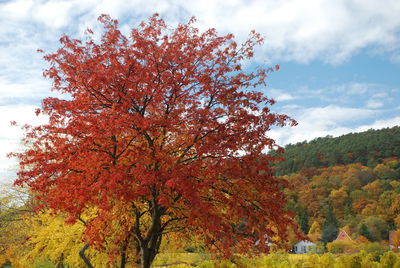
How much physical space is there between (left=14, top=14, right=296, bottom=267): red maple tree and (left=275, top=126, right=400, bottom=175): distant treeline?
220 feet

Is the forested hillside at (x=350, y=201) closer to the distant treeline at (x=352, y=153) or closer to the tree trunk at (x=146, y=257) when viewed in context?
the distant treeline at (x=352, y=153)

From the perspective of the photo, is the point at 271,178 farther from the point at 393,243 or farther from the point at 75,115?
the point at 393,243

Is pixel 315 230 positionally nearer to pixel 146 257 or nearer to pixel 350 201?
pixel 350 201

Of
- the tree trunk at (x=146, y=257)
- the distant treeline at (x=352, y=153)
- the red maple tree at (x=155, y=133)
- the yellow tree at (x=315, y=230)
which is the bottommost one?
the yellow tree at (x=315, y=230)

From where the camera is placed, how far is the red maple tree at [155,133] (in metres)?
8.09

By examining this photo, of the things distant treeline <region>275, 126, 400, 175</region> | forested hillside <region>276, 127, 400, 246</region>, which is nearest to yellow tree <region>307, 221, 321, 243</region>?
forested hillside <region>276, 127, 400, 246</region>

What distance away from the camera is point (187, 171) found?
7.53m

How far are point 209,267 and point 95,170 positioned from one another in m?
10.9

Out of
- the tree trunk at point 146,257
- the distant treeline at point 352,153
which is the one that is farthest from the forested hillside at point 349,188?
the tree trunk at point 146,257

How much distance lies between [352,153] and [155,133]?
78.7 metres

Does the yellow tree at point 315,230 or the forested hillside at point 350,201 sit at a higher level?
the forested hillside at point 350,201

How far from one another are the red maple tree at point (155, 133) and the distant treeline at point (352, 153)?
220ft

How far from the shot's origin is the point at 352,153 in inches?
3123

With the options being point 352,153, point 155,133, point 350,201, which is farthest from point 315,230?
point 155,133
